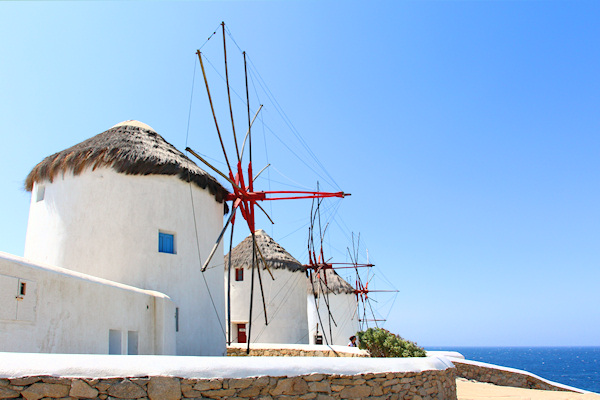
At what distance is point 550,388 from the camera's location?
1598cm

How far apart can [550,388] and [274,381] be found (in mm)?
13220

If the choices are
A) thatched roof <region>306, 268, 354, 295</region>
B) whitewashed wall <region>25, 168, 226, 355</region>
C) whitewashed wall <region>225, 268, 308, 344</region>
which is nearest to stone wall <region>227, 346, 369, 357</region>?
whitewashed wall <region>25, 168, 226, 355</region>

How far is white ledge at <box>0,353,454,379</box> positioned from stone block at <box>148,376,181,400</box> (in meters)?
0.06

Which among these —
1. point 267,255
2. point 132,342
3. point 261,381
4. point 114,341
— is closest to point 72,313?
point 114,341

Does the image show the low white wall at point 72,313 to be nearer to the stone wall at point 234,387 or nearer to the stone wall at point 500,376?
the stone wall at point 234,387

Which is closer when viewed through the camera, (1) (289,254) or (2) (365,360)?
(2) (365,360)

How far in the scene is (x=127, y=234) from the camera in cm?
1108

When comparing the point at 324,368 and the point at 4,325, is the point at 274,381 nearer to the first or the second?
the point at 324,368

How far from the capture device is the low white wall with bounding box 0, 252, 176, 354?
7.07 metres

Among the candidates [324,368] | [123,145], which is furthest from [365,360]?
[123,145]

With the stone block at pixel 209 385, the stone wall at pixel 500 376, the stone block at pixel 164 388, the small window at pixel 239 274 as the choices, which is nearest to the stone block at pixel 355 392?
the stone block at pixel 209 385

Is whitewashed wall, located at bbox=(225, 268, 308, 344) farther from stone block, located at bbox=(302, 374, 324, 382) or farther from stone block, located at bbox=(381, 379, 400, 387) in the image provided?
stone block, located at bbox=(302, 374, 324, 382)

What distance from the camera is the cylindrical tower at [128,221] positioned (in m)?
11.0

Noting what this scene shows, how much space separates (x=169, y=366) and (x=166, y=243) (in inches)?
250
